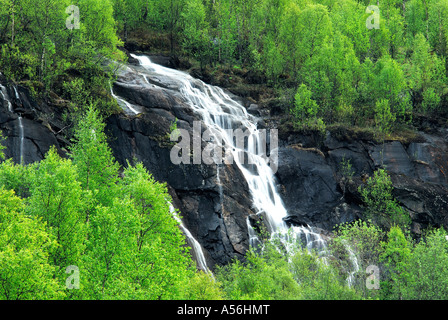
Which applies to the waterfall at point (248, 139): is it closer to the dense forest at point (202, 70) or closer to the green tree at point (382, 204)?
the dense forest at point (202, 70)

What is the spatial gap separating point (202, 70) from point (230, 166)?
25.6 m

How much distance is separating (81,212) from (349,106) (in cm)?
4178

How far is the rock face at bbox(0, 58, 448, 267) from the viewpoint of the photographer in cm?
4496

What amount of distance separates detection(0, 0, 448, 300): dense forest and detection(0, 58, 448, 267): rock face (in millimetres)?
1668

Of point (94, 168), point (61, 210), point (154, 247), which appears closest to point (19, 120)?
point (94, 168)

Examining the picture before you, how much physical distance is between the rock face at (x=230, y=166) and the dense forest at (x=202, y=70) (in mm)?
1668

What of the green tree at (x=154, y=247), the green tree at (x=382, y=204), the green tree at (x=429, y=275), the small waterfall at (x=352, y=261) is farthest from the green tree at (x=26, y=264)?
→ the green tree at (x=382, y=204)

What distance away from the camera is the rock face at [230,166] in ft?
148

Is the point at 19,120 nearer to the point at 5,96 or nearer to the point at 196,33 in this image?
the point at 5,96

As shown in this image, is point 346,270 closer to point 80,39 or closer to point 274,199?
point 274,199

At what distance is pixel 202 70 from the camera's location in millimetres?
71625

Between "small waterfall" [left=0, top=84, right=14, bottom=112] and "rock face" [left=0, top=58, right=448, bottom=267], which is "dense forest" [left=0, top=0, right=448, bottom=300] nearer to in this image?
"rock face" [left=0, top=58, right=448, bottom=267]

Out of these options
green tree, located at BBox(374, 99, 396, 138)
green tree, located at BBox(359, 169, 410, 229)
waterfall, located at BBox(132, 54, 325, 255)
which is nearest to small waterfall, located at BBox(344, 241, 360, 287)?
waterfall, located at BBox(132, 54, 325, 255)
